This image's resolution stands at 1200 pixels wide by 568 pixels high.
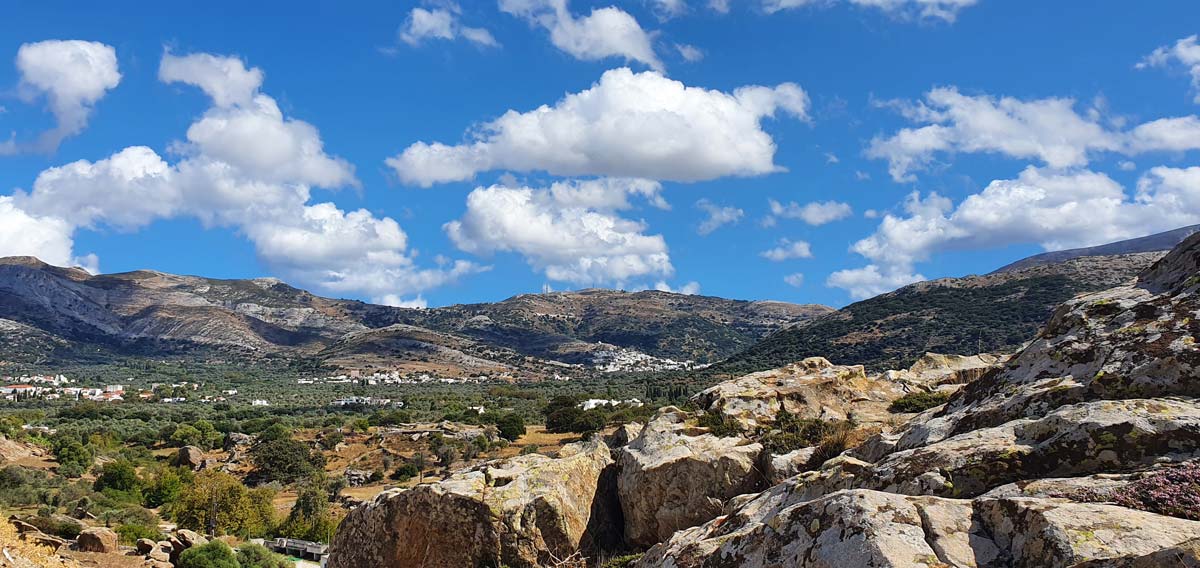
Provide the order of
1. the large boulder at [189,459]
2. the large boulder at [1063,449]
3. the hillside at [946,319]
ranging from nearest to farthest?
the large boulder at [1063,449]
the large boulder at [189,459]
the hillside at [946,319]

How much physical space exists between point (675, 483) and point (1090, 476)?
614 centimetres

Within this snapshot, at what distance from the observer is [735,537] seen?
6.55 metres

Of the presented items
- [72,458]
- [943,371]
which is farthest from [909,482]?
[72,458]

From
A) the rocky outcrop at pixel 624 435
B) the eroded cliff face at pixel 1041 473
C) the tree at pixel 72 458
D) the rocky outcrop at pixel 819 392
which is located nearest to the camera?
the eroded cliff face at pixel 1041 473

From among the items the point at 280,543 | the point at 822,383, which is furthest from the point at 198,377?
the point at 822,383

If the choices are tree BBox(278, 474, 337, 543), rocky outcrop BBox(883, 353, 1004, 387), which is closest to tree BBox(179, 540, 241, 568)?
tree BBox(278, 474, 337, 543)

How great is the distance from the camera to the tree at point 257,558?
28.9 meters

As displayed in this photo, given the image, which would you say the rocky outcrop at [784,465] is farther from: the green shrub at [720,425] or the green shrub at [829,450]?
the green shrub at [720,425]

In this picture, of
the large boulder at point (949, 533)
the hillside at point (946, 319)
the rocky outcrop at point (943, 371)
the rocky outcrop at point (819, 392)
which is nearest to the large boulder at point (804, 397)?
the rocky outcrop at point (819, 392)

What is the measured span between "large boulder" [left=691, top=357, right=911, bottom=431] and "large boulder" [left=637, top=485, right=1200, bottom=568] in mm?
8836

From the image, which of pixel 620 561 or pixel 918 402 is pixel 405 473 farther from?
pixel 620 561

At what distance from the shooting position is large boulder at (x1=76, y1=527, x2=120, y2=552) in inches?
969

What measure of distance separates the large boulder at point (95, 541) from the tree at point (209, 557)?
2.33m

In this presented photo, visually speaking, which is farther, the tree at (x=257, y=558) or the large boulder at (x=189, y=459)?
the large boulder at (x=189, y=459)
